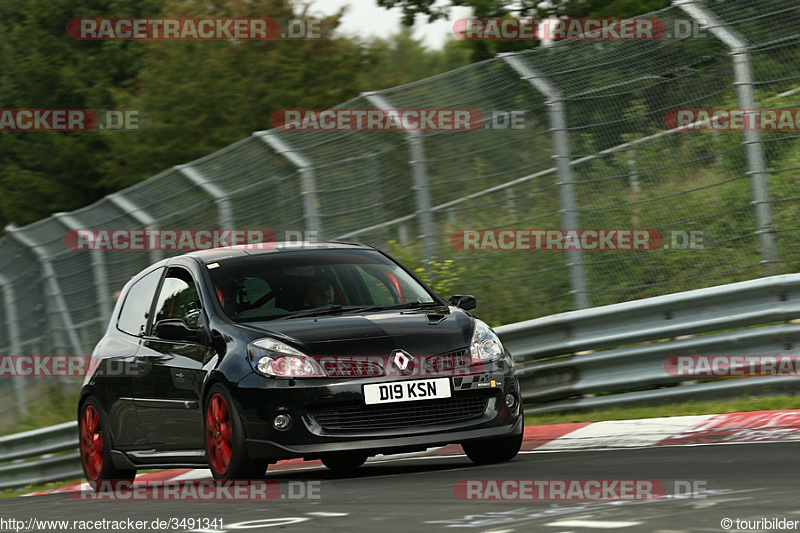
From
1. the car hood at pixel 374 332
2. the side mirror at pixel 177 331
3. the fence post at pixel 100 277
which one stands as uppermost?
the fence post at pixel 100 277

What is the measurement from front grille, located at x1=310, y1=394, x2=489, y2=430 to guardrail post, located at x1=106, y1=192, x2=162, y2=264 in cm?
843

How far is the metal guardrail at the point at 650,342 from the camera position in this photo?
9797 mm

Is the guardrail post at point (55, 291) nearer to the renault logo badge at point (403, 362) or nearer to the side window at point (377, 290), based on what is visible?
the side window at point (377, 290)

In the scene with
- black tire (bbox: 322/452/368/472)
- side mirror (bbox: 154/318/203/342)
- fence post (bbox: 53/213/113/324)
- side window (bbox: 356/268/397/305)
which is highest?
fence post (bbox: 53/213/113/324)

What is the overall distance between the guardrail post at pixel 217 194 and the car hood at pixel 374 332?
665cm

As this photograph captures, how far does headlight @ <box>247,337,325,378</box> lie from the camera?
7.88 metres

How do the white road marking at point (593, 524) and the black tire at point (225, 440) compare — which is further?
the black tire at point (225, 440)

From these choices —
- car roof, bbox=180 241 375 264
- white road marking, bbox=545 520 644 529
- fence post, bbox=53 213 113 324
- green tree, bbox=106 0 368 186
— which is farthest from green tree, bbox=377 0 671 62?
white road marking, bbox=545 520 644 529

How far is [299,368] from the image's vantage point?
311 inches

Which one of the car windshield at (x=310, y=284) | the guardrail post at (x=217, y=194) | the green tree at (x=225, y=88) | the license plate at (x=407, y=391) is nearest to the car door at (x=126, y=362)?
the car windshield at (x=310, y=284)

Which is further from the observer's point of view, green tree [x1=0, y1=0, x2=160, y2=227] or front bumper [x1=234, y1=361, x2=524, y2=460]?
Result: green tree [x1=0, y1=0, x2=160, y2=227]

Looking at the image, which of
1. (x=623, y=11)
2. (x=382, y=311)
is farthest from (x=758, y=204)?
(x=623, y=11)

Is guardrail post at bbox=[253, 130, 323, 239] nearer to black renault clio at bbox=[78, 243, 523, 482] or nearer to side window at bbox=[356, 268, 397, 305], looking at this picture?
black renault clio at bbox=[78, 243, 523, 482]

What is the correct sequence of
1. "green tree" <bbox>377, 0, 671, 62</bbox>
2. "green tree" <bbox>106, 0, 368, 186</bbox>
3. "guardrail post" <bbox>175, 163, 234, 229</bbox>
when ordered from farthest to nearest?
"green tree" <bbox>106, 0, 368, 186</bbox> → "green tree" <bbox>377, 0, 671, 62</bbox> → "guardrail post" <bbox>175, 163, 234, 229</bbox>
